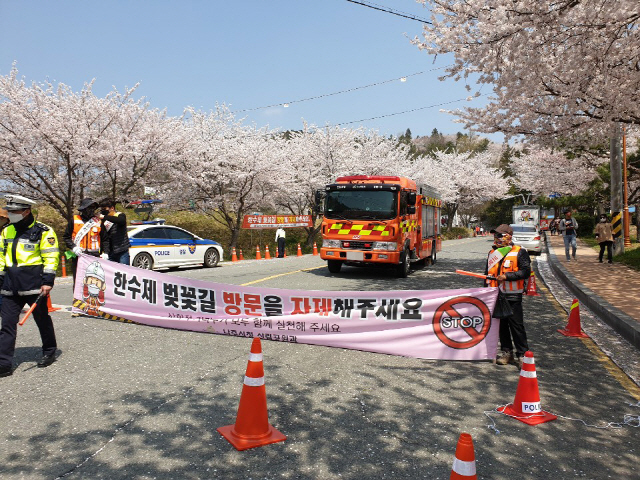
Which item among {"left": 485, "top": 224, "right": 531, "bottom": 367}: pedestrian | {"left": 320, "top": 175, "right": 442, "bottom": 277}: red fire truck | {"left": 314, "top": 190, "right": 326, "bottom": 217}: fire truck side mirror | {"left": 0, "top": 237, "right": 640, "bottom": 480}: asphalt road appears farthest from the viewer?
{"left": 314, "top": 190, "right": 326, "bottom": 217}: fire truck side mirror

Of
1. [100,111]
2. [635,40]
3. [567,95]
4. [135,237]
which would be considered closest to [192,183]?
[100,111]

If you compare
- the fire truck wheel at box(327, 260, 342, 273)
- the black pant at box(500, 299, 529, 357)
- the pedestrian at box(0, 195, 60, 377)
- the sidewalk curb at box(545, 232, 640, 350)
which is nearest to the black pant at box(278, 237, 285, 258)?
the fire truck wheel at box(327, 260, 342, 273)

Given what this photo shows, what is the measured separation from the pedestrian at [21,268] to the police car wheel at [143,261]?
8931 mm

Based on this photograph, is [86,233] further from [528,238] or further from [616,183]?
[528,238]

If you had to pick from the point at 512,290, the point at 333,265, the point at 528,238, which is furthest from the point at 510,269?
the point at 528,238

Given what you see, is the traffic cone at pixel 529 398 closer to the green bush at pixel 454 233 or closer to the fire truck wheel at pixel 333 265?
the fire truck wheel at pixel 333 265

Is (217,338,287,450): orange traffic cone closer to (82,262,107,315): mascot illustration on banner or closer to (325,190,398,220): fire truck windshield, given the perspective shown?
(82,262,107,315): mascot illustration on banner

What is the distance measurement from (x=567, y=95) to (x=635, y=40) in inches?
70.8

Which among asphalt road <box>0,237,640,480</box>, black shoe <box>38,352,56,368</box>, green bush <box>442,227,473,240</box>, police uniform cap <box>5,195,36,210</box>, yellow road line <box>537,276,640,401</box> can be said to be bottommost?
yellow road line <box>537,276,640,401</box>

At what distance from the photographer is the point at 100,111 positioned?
2031 cm

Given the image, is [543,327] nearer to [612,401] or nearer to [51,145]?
[612,401]

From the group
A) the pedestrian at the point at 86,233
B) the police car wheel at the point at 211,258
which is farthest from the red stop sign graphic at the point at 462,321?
the police car wheel at the point at 211,258

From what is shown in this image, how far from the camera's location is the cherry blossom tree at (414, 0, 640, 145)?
8.09 meters

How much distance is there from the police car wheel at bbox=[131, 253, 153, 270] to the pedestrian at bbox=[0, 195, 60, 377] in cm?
893
